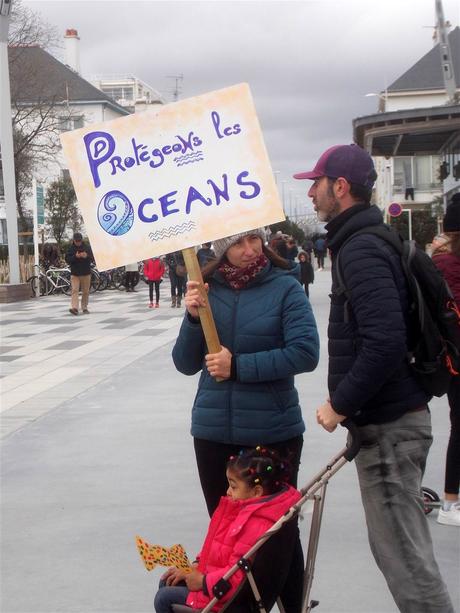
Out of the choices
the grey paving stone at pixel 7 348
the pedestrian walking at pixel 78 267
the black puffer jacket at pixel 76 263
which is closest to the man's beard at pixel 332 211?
the grey paving stone at pixel 7 348

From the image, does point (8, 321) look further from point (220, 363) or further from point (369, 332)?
point (369, 332)

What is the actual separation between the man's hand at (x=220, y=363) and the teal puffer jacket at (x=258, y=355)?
0.05 meters

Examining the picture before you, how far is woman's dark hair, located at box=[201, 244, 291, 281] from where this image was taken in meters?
3.83

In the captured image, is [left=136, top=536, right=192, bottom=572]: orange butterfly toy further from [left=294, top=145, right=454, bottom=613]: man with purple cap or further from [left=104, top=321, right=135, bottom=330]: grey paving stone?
[left=104, top=321, right=135, bottom=330]: grey paving stone

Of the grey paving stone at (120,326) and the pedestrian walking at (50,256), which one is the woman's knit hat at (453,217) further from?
the pedestrian walking at (50,256)

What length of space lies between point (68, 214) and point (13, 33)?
782 centimetres

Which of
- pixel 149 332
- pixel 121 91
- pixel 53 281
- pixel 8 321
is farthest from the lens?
pixel 121 91

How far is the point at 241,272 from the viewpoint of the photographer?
379cm

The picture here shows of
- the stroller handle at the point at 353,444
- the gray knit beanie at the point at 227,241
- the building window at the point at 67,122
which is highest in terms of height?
the building window at the point at 67,122

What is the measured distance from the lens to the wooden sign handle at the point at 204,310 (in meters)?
3.57

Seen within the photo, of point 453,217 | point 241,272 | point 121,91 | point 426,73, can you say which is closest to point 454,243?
point 453,217

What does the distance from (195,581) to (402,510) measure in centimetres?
73

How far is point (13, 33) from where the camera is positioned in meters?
38.7

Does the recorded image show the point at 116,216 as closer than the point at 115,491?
Yes
